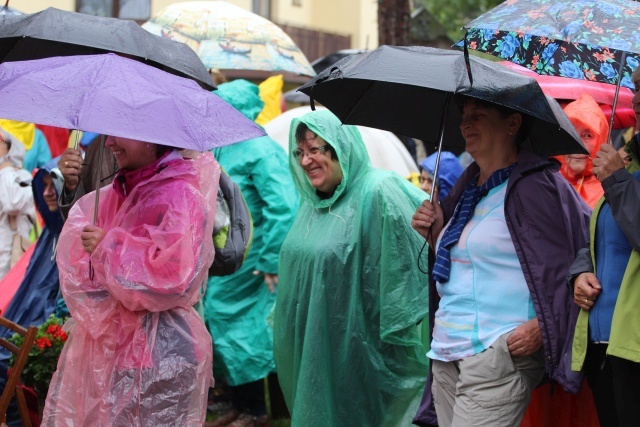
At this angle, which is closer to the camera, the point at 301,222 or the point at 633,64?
the point at 633,64

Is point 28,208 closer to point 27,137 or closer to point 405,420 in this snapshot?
point 27,137

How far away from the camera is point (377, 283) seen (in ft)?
18.8

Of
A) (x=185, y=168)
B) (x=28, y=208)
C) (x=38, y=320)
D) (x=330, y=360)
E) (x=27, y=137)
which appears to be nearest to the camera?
(x=185, y=168)

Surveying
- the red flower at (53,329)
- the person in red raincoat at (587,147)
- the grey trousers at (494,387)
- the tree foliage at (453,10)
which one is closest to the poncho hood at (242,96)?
the red flower at (53,329)

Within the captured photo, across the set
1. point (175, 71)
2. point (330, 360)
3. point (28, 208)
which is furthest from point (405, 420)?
point (28, 208)

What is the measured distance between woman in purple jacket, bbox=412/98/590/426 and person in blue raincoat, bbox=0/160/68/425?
10.1ft

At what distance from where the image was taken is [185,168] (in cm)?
479

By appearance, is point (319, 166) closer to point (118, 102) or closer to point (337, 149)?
point (337, 149)

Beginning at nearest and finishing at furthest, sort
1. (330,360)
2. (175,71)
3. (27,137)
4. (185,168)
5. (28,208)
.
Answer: (185,168)
(175,71)
(330,360)
(28,208)
(27,137)

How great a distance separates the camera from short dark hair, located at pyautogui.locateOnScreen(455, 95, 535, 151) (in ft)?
15.1

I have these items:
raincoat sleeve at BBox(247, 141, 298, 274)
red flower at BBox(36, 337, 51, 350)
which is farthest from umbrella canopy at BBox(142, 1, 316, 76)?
red flower at BBox(36, 337, 51, 350)

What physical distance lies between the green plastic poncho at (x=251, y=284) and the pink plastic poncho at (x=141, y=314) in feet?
8.91

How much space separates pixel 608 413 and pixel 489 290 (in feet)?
2.14

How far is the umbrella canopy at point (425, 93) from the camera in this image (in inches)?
173
